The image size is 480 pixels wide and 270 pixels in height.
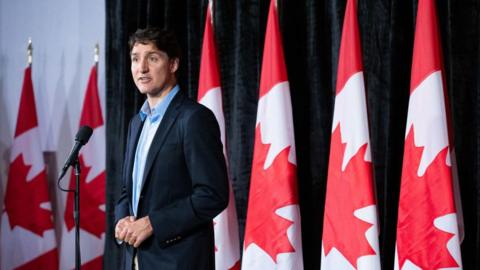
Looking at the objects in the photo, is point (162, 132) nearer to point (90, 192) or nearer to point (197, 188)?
point (197, 188)

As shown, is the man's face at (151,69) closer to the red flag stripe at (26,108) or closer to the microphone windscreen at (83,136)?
the microphone windscreen at (83,136)

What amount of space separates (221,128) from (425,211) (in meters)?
1.18

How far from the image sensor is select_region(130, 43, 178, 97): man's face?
2002mm

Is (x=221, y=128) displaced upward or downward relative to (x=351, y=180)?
upward

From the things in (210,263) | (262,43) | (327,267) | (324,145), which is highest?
(262,43)

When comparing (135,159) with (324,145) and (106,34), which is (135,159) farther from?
(106,34)

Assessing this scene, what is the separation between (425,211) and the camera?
2768 millimetres

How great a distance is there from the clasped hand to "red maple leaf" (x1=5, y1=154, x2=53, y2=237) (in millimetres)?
2468

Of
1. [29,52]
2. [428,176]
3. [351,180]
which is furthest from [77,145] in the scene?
[29,52]

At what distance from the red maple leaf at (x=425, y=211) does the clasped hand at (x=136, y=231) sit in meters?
1.42

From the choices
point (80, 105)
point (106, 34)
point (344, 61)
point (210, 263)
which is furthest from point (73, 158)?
point (80, 105)

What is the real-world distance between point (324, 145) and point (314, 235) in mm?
521

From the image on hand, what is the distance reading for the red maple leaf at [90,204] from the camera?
13.5 ft

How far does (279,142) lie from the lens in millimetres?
3146
